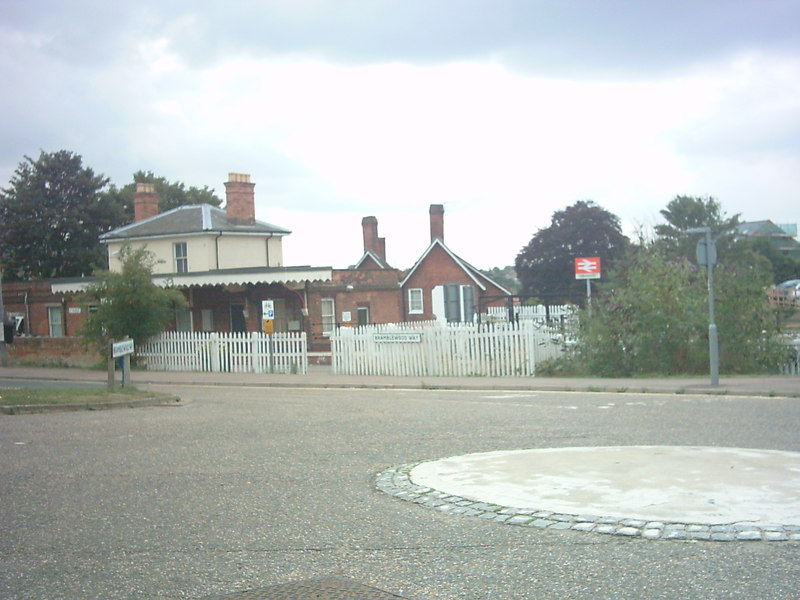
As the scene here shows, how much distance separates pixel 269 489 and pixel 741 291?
54.3 ft

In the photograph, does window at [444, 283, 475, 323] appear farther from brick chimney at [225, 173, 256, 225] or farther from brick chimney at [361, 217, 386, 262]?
brick chimney at [361, 217, 386, 262]

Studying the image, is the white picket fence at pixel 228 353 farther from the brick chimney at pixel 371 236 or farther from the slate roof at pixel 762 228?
the slate roof at pixel 762 228

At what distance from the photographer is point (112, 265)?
46812 millimetres

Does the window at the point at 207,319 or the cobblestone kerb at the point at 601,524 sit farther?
the window at the point at 207,319

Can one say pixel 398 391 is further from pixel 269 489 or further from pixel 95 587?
pixel 95 587

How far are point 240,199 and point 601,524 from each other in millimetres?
39809

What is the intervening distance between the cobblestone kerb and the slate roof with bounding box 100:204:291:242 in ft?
120

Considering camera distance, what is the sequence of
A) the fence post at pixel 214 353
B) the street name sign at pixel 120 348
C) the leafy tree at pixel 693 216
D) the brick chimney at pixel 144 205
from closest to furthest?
the street name sign at pixel 120 348
the fence post at pixel 214 353
the brick chimney at pixel 144 205
the leafy tree at pixel 693 216

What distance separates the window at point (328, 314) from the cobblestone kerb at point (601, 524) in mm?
36136

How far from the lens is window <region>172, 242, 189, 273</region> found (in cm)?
4403

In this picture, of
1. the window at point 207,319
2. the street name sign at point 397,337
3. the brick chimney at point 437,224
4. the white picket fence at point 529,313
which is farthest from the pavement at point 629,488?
the brick chimney at point 437,224

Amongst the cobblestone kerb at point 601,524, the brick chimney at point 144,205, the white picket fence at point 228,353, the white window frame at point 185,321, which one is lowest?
the cobblestone kerb at point 601,524

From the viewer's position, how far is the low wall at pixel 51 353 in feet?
115

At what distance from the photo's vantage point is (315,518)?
7.48m
